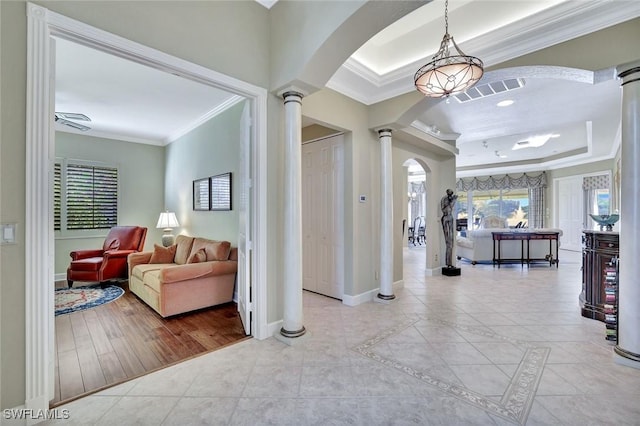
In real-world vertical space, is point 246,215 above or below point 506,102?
below

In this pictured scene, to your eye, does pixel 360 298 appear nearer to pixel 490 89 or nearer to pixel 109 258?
pixel 490 89

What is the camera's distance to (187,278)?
3506 millimetres

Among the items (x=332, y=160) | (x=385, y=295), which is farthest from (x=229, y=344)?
(x=332, y=160)

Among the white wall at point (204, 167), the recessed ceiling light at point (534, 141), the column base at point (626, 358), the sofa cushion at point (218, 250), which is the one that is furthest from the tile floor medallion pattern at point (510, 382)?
the recessed ceiling light at point (534, 141)

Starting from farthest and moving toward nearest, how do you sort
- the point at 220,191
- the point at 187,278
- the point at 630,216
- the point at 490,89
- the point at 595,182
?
the point at 595,182 < the point at 220,191 < the point at 490,89 < the point at 187,278 < the point at 630,216

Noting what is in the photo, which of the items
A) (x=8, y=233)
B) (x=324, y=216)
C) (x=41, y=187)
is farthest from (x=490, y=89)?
(x=8, y=233)

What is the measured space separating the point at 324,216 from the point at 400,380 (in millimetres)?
2506

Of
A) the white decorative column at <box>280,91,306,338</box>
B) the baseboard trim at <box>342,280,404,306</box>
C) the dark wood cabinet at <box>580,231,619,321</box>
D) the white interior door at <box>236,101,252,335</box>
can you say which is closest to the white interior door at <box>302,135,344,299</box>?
the baseboard trim at <box>342,280,404,306</box>

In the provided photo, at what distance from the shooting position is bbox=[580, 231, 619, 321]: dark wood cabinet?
308cm

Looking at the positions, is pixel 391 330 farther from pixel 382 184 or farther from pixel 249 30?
pixel 249 30

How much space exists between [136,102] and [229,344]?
3820 millimetres

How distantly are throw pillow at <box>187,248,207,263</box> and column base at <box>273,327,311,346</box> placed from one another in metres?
1.65

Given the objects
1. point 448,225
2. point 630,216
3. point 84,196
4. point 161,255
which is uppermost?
point 84,196

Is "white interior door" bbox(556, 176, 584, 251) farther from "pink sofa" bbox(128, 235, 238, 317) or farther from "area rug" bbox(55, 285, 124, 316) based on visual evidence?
"area rug" bbox(55, 285, 124, 316)
